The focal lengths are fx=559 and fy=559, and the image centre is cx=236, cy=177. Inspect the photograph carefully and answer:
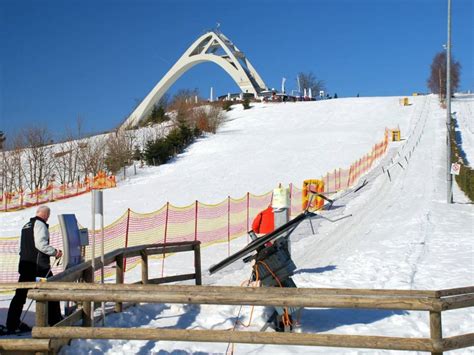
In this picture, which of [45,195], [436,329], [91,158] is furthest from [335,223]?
[91,158]

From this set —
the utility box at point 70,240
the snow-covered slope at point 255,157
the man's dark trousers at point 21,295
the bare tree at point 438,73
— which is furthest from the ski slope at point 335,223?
the bare tree at point 438,73

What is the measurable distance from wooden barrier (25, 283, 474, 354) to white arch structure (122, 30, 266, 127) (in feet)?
308

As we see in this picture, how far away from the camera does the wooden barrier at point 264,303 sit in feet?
15.4

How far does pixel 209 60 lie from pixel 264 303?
3843 inches

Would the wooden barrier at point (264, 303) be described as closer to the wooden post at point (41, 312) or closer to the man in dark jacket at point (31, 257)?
the wooden post at point (41, 312)

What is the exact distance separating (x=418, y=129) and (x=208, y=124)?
2173 centimetres

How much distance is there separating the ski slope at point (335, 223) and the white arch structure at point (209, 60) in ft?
140

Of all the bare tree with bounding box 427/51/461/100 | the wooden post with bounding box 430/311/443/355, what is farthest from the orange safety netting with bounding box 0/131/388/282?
the bare tree with bounding box 427/51/461/100

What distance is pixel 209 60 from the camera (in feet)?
328

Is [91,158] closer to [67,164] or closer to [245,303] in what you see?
[67,164]

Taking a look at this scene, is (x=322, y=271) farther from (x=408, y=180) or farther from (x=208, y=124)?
(x=208, y=124)

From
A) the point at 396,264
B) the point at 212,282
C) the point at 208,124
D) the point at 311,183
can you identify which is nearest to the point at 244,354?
the point at 212,282

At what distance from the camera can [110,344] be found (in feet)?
20.7

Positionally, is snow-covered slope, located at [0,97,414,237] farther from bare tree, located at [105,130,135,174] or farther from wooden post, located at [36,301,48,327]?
wooden post, located at [36,301,48,327]
